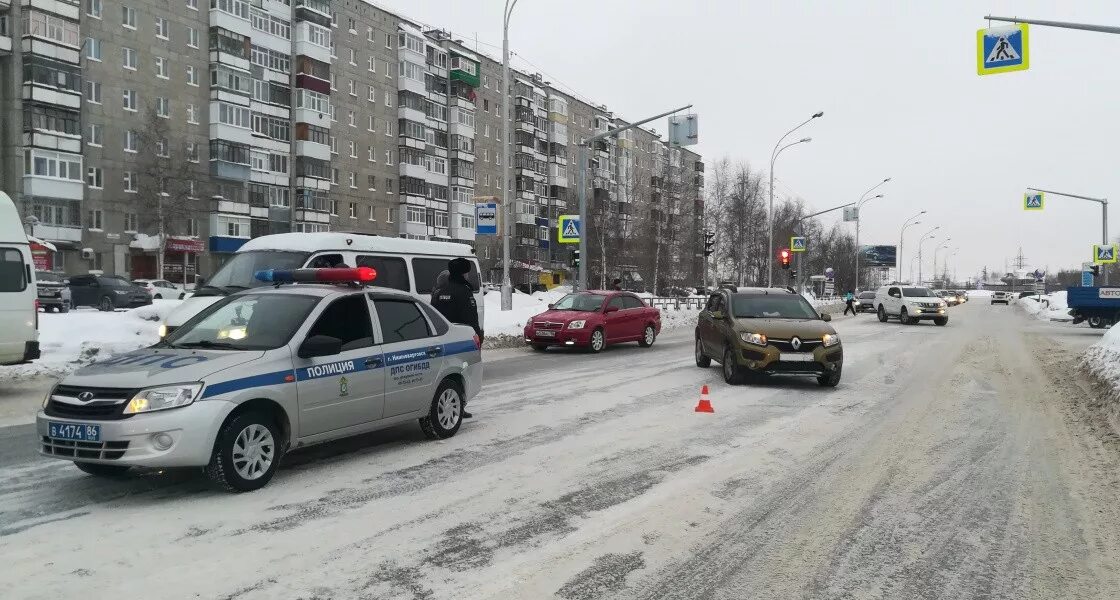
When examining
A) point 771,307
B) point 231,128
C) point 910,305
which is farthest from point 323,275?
point 231,128

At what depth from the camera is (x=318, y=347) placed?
6.31m

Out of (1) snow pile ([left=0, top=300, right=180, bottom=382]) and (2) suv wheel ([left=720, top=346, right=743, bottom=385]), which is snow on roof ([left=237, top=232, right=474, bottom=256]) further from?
(2) suv wheel ([left=720, top=346, right=743, bottom=385])

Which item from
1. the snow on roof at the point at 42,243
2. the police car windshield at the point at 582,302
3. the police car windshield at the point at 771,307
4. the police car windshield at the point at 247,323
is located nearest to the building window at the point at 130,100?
the snow on roof at the point at 42,243

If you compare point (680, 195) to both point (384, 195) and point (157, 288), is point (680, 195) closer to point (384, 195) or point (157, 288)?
point (384, 195)

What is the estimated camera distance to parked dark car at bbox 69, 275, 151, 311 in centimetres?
3278

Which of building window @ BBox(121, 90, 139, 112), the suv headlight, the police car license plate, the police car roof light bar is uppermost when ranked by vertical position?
building window @ BBox(121, 90, 139, 112)

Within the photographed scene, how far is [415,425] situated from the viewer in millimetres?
8859

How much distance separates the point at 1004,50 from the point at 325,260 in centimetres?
1309

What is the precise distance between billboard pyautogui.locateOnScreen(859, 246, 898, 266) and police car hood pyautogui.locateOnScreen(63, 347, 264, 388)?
11623 centimetres

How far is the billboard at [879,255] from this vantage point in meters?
114

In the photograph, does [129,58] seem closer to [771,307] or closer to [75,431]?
[771,307]

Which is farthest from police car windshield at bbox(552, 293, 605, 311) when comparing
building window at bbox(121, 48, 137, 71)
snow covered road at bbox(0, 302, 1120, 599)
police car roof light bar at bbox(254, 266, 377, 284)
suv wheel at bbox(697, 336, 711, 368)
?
building window at bbox(121, 48, 137, 71)

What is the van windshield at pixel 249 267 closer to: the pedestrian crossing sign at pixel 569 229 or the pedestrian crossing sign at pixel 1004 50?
the pedestrian crossing sign at pixel 1004 50

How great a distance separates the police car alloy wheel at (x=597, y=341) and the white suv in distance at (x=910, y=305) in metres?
20.8
